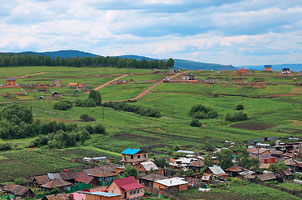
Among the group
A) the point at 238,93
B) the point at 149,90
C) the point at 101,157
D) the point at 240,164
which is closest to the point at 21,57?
the point at 149,90

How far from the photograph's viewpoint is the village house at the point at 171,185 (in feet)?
134

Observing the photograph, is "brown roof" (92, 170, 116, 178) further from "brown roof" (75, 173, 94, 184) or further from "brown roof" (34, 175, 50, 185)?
"brown roof" (34, 175, 50, 185)

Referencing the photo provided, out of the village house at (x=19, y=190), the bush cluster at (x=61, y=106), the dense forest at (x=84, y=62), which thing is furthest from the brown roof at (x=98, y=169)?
the dense forest at (x=84, y=62)

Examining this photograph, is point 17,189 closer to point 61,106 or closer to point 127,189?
point 127,189

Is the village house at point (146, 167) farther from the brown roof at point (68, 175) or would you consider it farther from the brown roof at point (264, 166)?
the brown roof at point (264, 166)

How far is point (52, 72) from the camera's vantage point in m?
165

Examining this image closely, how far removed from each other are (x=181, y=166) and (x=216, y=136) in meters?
23.9

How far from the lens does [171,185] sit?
40.4 metres

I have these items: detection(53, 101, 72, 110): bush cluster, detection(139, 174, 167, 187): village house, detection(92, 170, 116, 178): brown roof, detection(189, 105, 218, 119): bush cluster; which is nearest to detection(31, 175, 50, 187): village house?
detection(92, 170, 116, 178): brown roof

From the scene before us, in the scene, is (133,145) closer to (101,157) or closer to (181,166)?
(101,157)

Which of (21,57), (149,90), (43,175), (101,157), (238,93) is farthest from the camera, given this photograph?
(21,57)

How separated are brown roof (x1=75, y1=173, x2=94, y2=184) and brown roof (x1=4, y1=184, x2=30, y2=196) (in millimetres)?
6452

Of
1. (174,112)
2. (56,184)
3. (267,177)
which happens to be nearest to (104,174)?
(56,184)

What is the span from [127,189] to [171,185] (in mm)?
4714
